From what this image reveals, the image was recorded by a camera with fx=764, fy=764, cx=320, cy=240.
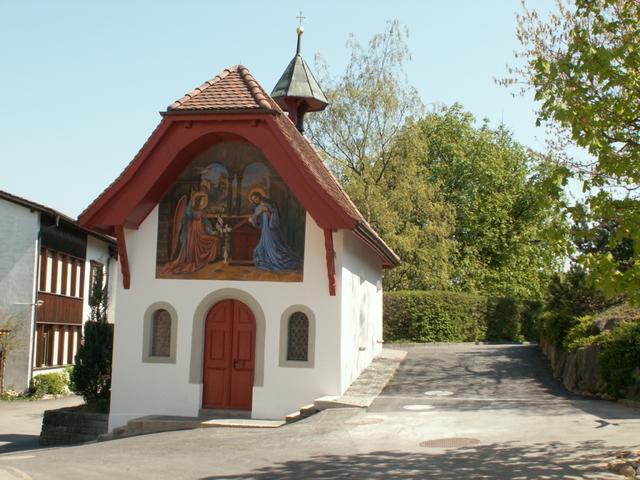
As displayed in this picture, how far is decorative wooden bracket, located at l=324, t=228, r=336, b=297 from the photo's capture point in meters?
16.3

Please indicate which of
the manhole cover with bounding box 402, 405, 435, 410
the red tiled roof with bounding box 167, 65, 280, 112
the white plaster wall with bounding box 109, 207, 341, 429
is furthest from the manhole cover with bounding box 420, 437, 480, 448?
the red tiled roof with bounding box 167, 65, 280, 112

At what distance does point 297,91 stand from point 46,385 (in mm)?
15265

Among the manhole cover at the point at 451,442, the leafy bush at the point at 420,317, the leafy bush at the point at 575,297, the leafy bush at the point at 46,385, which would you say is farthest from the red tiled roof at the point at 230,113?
the leafy bush at the point at 420,317

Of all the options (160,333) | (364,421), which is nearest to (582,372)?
(364,421)

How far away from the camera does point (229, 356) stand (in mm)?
17328

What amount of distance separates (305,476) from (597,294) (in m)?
15.2

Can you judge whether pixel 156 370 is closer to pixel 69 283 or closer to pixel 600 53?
pixel 600 53

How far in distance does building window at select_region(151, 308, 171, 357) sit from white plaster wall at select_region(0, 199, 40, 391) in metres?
13.3

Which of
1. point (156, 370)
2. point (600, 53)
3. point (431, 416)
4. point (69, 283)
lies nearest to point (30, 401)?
point (69, 283)

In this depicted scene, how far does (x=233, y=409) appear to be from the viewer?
17172mm

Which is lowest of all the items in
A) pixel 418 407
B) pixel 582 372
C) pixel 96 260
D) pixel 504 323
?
pixel 418 407

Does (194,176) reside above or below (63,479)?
above

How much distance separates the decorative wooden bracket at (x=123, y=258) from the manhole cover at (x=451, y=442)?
855cm

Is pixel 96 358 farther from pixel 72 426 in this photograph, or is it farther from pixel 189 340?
pixel 189 340
